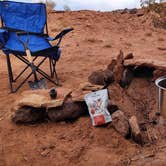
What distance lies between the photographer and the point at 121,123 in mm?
3182

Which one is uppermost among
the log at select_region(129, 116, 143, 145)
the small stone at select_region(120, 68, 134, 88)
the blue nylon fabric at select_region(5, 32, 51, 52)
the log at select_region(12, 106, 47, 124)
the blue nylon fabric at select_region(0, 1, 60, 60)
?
the blue nylon fabric at select_region(0, 1, 60, 60)

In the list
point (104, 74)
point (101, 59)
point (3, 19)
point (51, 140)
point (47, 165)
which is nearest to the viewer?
point (47, 165)

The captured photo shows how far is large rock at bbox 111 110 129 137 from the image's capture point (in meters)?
3.13

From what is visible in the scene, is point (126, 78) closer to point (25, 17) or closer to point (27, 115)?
point (27, 115)

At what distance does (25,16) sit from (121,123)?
2.67 metres

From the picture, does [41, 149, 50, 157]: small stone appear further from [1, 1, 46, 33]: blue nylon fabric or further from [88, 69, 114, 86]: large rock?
[1, 1, 46, 33]: blue nylon fabric

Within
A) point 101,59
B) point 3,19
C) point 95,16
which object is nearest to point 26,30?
point 3,19

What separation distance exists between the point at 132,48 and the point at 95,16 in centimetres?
338

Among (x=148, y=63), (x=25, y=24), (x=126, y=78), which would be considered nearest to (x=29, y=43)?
(x=25, y=24)

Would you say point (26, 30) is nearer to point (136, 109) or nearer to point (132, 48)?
point (136, 109)

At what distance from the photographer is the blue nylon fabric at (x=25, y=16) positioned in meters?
5.13

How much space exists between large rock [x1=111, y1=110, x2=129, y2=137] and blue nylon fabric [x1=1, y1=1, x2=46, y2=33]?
2.34 meters

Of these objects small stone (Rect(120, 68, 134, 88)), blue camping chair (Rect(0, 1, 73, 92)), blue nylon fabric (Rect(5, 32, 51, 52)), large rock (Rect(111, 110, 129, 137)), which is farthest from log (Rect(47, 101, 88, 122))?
blue camping chair (Rect(0, 1, 73, 92))

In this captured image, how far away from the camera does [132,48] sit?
7.38 metres
